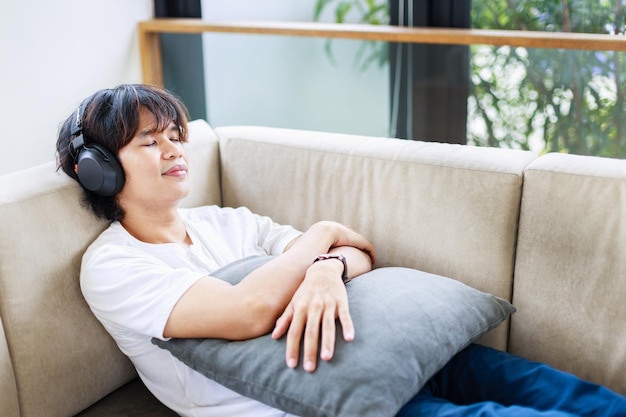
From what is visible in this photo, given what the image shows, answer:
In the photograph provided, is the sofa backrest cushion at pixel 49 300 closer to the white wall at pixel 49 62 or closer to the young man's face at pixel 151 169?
the young man's face at pixel 151 169

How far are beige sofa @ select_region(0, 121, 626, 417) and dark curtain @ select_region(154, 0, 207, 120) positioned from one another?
59.1 inches

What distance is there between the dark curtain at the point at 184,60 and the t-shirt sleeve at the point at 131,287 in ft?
5.73

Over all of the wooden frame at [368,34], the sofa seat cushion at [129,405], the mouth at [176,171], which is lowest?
the sofa seat cushion at [129,405]

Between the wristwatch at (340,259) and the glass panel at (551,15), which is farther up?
the glass panel at (551,15)

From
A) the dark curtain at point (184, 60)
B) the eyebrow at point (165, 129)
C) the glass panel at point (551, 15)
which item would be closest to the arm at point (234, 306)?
the eyebrow at point (165, 129)

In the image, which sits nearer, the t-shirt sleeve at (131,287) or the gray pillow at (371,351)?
the gray pillow at (371,351)

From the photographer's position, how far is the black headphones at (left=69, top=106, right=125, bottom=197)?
1.49m

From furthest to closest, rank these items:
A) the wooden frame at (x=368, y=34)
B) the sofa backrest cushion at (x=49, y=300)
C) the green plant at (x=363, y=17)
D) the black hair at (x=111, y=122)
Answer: the green plant at (x=363, y=17) < the wooden frame at (x=368, y=34) < the black hair at (x=111, y=122) < the sofa backrest cushion at (x=49, y=300)

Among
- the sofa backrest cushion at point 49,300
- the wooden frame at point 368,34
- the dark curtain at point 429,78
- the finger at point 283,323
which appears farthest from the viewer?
the dark curtain at point 429,78

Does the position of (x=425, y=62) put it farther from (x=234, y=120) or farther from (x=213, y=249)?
(x=213, y=249)

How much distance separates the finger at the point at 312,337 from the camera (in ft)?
4.11

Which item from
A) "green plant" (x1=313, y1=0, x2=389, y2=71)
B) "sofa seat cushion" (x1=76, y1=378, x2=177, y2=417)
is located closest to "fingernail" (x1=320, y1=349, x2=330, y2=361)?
"sofa seat cushion" (x1=76, y1=378, x2=177, y2=417)

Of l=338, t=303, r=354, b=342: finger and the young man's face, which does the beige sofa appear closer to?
the young man's face

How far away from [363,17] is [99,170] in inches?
60.4
